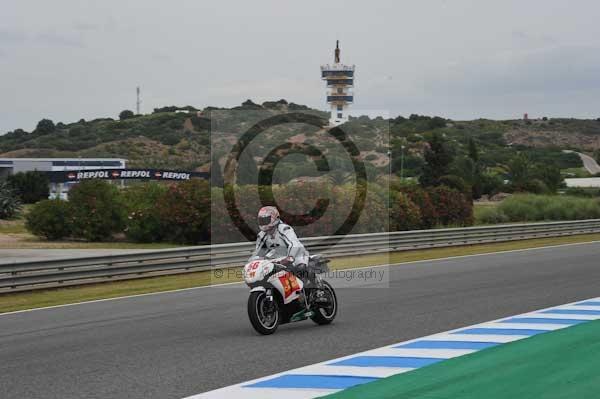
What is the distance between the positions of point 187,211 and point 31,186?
38.8 meters

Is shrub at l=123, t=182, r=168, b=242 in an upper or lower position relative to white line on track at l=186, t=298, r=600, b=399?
upper

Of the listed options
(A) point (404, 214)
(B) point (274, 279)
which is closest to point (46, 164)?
(A) point (404, 214)

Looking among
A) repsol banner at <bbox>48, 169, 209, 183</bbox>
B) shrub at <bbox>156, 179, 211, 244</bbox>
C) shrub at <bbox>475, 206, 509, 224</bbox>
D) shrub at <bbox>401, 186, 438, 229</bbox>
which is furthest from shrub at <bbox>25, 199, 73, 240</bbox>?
repsol banner at <bbox>48, 169, 209, 183</bbox>

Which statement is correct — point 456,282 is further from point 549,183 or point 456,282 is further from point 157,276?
point 549,183

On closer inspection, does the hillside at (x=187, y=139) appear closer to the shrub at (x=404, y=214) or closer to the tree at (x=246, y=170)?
the tree at (x=246, y=170)

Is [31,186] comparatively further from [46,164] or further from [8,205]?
[46,164]

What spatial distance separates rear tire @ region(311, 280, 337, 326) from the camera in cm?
1202

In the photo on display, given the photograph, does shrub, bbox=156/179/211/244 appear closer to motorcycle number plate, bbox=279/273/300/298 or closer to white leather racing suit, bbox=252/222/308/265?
white leather racing suit, bbox=252/222/308/265

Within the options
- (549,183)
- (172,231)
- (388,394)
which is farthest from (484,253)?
(549,183)

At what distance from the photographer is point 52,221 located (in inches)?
1534

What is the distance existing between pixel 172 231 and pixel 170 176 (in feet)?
148

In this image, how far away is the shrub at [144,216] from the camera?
1436 inches

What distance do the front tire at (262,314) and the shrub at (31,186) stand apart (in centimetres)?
6077

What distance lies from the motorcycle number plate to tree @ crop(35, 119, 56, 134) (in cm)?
17358
